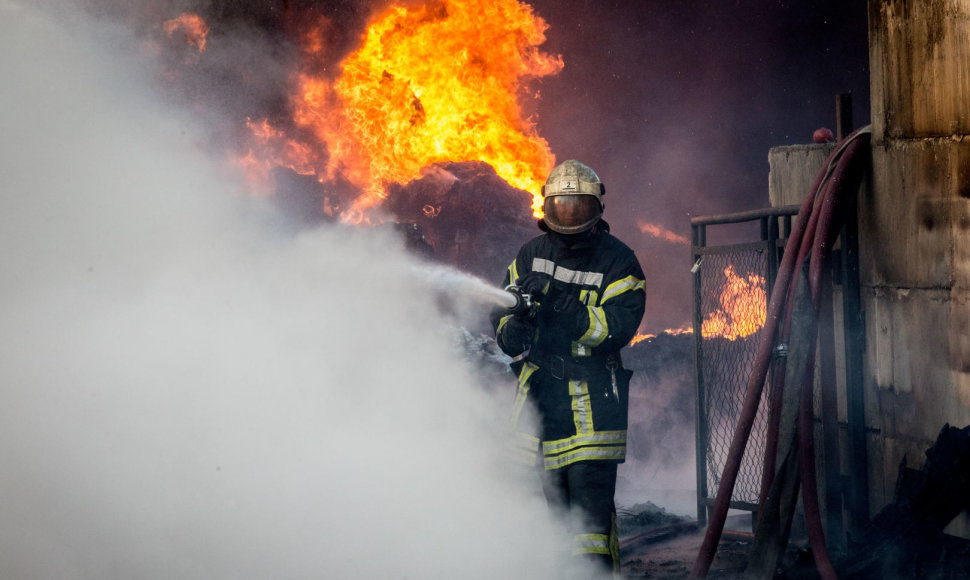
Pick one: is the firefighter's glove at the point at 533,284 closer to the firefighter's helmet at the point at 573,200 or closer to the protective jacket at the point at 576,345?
the protective jacket at the point at 576,345

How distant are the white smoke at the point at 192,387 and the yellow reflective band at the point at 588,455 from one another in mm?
416

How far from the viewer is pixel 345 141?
679 inches

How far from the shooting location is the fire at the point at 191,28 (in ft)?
57.7

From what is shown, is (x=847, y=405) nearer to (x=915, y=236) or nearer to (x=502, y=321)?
(x=915, y=236)

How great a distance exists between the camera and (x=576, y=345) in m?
4.05

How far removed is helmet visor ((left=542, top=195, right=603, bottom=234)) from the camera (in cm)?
414

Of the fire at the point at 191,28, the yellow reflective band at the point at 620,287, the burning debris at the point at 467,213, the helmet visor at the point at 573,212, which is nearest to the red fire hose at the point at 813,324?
the yellow reflective band at the point at 620,287

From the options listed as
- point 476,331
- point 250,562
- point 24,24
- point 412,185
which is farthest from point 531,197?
point 250,562

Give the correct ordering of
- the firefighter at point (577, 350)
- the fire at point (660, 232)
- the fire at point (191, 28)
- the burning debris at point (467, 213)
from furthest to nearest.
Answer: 1. the fire at point (191, 28)
2. the fire at point (660, 232)
3. the burning debris at point (467, 213)
4. the firefighter at point (577, 350)

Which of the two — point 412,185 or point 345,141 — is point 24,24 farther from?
point 345,141

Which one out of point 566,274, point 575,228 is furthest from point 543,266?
point 575,228

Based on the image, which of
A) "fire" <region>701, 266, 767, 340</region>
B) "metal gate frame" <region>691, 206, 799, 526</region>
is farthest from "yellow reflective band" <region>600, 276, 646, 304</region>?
"fire" <region>701, 266, 767, 340</region>

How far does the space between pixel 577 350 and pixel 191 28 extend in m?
16.7

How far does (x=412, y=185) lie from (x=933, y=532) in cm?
1303
